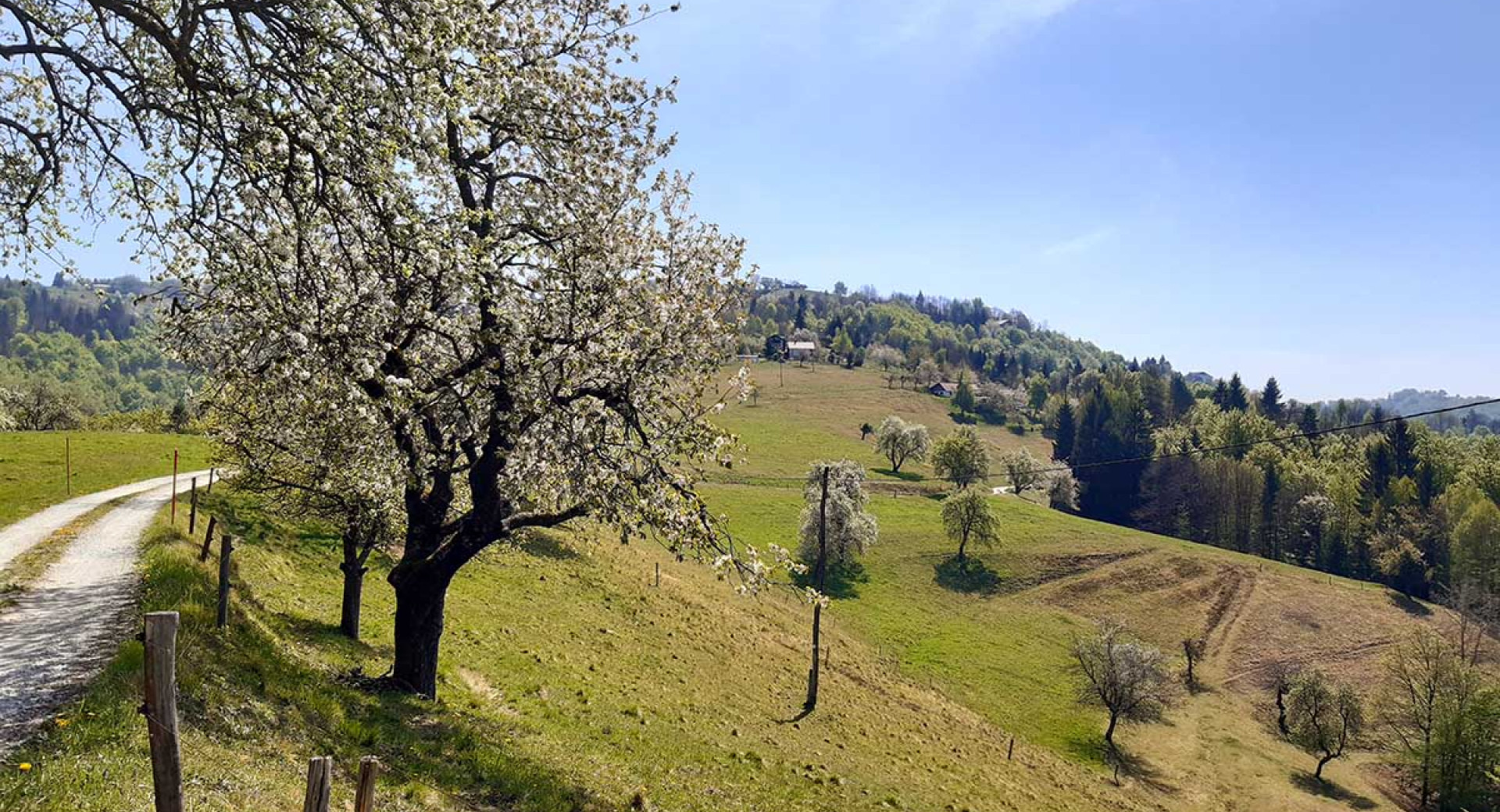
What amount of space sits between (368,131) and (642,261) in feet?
20.6

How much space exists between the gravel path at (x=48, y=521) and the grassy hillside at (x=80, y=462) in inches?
26.0

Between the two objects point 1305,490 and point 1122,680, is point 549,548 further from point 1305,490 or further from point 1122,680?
point 1305,490

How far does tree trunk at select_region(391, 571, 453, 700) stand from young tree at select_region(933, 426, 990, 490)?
322 ft

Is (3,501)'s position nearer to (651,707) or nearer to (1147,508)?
(651,707)

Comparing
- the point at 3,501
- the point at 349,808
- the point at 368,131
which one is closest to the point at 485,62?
the point at 368,131

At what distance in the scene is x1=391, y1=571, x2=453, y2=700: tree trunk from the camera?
55.2 ft

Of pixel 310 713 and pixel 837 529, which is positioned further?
pixel 837 529

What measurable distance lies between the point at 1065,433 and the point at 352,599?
165 m

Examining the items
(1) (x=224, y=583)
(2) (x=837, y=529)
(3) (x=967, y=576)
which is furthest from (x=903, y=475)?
(1) (x=224, y=583)

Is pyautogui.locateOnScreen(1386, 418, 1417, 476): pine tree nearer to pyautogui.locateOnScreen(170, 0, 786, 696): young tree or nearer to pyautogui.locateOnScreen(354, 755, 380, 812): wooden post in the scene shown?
pyautogui.locateOnScreen(170, 0, 786, 696): young tree

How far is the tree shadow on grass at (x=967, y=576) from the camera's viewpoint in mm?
75188

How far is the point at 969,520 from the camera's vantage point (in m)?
80.3

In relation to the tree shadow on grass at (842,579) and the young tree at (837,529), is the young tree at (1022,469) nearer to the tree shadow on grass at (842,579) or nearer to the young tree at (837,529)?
the young tree at (837,529)

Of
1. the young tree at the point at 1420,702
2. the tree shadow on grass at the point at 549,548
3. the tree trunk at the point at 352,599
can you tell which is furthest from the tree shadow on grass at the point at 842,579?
the tree trunk at the point at 352,599
